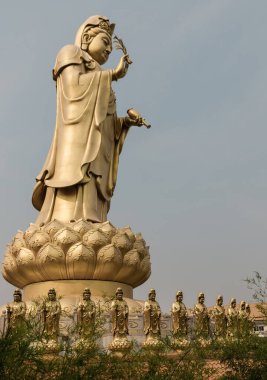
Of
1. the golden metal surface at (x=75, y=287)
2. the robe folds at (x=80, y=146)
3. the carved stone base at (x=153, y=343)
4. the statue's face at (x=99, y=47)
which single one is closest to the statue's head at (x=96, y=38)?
the statue's face at (x=99, y=47)

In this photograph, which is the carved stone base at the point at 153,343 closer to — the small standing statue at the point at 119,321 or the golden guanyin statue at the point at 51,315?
the small standing statue at the point at 119,321

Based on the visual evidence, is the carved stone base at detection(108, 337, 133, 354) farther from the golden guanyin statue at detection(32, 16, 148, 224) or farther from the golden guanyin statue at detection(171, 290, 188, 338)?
the golden guanyin statue at detection(32, 16, 148, 224)

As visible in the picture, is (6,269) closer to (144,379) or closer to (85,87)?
(85,87)

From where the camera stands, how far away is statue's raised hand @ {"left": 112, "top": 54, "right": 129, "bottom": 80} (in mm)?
14898

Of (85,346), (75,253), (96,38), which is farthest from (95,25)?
(85,346)

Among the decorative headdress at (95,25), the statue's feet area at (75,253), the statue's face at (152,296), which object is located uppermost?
the decorative headdress at (95,25)

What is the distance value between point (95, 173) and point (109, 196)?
73 centimetres

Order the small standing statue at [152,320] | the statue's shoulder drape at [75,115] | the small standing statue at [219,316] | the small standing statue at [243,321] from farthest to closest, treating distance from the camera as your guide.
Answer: the statue's shoulder drape at [75,115], the small standing statue at [219,316], the small standing statue at [152,320], the small standing statue at [243,321]

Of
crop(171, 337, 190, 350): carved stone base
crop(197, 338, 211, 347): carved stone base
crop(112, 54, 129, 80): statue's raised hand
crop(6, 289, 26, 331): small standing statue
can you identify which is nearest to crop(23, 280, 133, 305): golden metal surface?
crop(6, 289, 26, 331): small standing statue

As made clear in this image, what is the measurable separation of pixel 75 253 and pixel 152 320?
88.8 inches

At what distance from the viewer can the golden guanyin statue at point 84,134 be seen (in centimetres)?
1413

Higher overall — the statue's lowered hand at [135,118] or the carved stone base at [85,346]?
the statue's lowered hand at [135,118]

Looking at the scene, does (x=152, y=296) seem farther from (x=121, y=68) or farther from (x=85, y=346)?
(x=121, y=68)

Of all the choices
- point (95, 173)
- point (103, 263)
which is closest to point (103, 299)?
point (103, 263)
